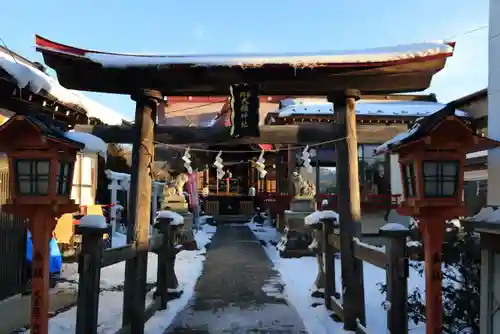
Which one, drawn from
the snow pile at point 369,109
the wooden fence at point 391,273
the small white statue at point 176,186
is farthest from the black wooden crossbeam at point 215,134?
the small white statue at point 176,186

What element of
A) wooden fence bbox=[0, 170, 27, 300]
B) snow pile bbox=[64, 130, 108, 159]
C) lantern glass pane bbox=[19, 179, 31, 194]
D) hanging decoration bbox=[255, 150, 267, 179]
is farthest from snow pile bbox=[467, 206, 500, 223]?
wooden fence bbox=[0, 170, 27, 300]

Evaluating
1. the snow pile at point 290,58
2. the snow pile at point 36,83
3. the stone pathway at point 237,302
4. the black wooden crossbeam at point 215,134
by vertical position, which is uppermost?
the snow pile at point 290,58

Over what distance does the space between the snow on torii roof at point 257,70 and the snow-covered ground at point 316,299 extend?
12.4 ft

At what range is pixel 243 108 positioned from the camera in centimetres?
702

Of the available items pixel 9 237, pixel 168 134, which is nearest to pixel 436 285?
pixel 168 134

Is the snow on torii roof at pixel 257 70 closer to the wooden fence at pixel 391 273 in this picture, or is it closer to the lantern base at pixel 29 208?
the wooden fence at pixel 391 273

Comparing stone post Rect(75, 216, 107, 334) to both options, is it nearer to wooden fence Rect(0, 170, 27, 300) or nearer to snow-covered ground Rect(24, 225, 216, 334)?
snow-covered ground Rect(24, 225, 216, 334)

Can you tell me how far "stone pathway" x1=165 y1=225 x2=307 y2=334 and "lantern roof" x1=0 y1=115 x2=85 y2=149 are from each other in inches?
140

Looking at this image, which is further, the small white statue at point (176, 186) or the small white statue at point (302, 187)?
the small white statue at point (176, 186)

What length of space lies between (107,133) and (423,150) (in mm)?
5079

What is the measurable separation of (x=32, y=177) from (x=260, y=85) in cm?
404

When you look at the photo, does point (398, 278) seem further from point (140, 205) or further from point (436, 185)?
point (140, 205)

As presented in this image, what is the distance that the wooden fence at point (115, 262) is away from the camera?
442 cm

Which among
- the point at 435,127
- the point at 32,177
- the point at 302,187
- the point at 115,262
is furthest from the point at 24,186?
the point at 302,187
